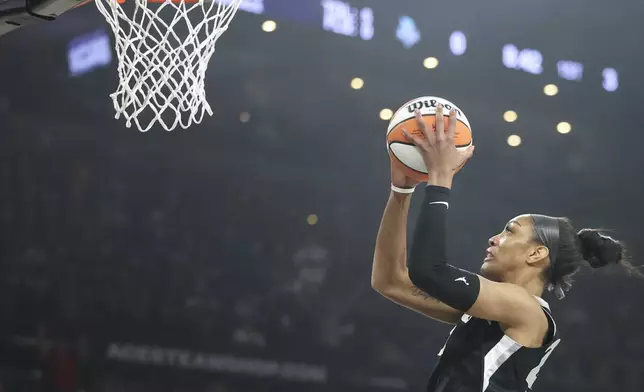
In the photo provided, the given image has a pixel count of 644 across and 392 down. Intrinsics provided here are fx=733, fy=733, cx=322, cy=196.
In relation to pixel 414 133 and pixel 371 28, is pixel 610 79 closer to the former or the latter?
pixel 371 28

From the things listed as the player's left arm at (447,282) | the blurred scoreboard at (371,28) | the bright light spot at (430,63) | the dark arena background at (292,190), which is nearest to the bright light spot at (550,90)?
the dark arena background at (292,190)

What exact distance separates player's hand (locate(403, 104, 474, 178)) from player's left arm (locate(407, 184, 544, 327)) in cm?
5

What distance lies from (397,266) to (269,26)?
359 centimetres

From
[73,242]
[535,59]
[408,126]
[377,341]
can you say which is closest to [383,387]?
[377,341]

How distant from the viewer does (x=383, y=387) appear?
5.04m

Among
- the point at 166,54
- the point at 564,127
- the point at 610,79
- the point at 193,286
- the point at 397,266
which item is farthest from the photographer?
the point at 610,79

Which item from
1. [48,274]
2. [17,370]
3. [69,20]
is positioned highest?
[69,20]

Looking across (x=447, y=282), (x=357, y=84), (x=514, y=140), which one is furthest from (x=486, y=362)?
(x=514, y=140)

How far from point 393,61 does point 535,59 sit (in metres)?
1.24

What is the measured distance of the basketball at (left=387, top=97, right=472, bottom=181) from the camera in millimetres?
1800

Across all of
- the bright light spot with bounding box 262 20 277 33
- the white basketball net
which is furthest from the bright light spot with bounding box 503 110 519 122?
the white basketball net

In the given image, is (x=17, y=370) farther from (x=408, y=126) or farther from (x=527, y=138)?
(x=527, y=138)

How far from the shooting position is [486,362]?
1.79 meters

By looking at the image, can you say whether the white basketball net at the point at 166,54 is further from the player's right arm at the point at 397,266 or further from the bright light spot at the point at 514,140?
the bright light spot at the point at 514,140
